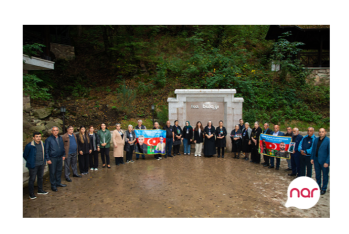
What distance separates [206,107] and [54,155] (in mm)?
7639

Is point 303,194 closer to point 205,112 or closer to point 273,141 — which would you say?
point 273,141

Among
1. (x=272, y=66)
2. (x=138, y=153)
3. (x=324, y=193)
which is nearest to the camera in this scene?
(x=324, y=193)

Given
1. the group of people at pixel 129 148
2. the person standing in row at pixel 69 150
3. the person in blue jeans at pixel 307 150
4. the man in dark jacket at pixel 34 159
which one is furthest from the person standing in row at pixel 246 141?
the man in dark jacket at pixel 34 159

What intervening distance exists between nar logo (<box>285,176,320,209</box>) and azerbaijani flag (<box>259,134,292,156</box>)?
2185 mm

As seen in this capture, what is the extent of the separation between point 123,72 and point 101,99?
3.78 metres

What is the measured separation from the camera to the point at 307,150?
260 inches

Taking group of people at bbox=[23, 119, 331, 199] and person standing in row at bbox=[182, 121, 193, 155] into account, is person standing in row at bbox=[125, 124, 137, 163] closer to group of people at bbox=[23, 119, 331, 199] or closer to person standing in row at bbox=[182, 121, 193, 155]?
group of people at bbox=[23, 119, 331, 199]

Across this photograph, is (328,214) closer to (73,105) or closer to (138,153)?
(138,153)

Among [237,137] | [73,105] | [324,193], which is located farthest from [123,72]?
[324,193]

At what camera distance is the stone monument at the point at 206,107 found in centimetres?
1122

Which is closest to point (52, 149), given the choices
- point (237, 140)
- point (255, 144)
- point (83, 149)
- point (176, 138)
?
point (83, 149)

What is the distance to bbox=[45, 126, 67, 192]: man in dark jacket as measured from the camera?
6.12 m

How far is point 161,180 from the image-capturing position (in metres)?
6.89

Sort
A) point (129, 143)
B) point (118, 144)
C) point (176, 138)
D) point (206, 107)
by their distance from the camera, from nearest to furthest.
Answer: point (118, 144), point (129, 143), point (176, 138), point (206, 107)
